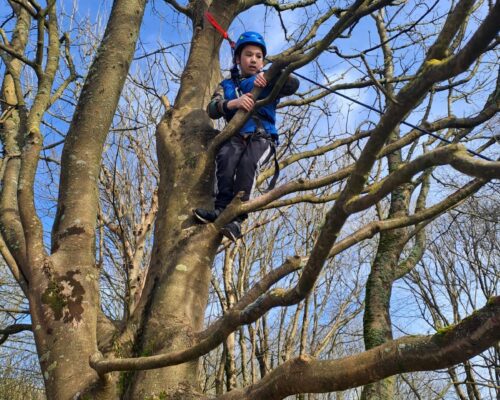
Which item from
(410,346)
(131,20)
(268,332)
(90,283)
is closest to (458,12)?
(410,346)

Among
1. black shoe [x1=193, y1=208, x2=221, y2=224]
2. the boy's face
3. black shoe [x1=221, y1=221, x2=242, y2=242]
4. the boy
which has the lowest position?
black shoe [x1=221, y1=221, x2=242, y2=242]

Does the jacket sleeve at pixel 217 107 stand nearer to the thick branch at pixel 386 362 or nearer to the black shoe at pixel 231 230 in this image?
the black shoe at pixel 231 230

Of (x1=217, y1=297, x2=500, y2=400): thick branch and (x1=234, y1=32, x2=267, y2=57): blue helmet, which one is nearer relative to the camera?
(x1=217, y1=297, x2=500, y2=400): thick branch

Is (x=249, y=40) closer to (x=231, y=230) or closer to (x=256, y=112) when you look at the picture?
(x=256, y=112)

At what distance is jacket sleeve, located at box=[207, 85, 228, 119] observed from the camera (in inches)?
111

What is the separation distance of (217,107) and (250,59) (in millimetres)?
639

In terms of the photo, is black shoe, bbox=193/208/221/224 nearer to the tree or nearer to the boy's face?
the tree

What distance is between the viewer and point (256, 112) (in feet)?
9.34

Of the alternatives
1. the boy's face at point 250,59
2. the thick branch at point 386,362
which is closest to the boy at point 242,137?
the boy's face at point 250,59

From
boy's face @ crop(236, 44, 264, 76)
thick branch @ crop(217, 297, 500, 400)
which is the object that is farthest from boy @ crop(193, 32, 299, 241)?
thick branch @ crop(217, 297, 500, 400)

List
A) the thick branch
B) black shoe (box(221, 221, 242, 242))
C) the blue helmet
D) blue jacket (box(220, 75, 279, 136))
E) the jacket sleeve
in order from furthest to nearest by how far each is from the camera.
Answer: the blue helmet, blue jacket (box(220, 75, 279, 136)), the jacket sleeve, black shoe (box(221, 221, 242, 242)), the thick branch

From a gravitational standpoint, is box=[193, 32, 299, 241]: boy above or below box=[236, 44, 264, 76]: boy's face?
below

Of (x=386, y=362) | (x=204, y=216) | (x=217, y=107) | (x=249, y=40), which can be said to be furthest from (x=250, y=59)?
(x=386, y=362)

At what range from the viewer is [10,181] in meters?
2.64
